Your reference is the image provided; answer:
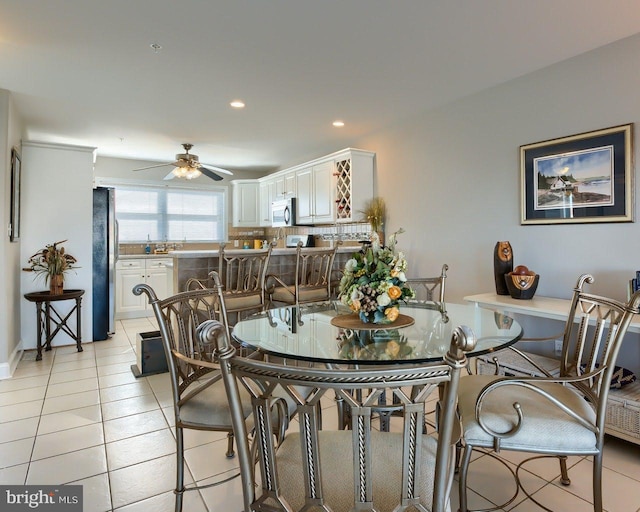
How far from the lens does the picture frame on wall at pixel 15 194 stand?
3.63 m

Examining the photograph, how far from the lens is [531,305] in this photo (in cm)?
270

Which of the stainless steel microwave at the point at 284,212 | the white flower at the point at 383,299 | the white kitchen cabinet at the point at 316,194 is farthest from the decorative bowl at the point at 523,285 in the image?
the stainless steel microwave at the point at 284,212

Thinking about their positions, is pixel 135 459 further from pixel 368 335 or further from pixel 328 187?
pixel 328 187

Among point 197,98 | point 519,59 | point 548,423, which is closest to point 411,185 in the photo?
point 519,59

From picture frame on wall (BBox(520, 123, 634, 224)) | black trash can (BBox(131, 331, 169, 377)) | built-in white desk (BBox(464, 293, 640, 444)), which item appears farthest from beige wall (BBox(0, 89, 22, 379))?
picture frame on wall (BBox(520, 123, 634, 224))

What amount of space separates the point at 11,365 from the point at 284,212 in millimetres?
3822

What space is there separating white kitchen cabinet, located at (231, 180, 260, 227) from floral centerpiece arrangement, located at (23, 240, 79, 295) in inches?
131

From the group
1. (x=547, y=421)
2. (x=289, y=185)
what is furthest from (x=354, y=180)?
(x=547, y=421)

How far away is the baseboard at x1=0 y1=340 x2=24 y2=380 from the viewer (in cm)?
338

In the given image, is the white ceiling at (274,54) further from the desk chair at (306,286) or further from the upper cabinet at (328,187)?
the desk chair at (306,286)

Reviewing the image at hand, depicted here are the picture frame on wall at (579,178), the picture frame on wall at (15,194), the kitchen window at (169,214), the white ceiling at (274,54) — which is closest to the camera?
the white ceiling at (274,54)

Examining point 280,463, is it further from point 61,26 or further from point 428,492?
point 61,26

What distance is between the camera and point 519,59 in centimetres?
292

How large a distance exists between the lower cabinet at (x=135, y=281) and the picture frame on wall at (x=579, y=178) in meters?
4.98
